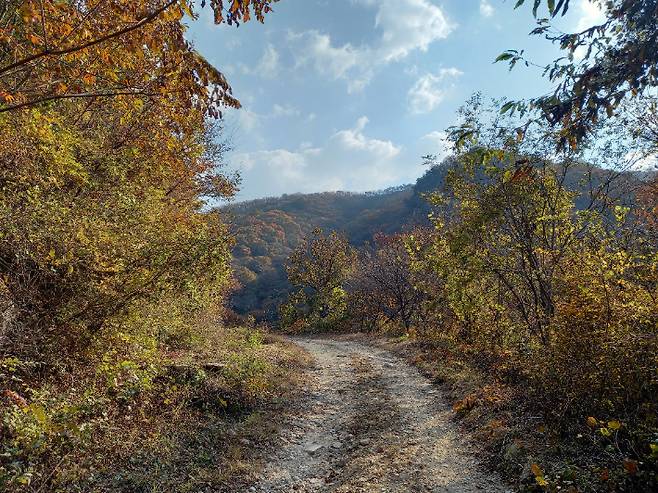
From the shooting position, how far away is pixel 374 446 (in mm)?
7660

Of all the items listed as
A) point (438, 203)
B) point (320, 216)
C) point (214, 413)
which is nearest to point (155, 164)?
point (214, 413)

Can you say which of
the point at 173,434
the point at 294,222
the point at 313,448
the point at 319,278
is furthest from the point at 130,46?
the point at 294,222

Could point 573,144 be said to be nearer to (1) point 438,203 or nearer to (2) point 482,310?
(1) point 438,203

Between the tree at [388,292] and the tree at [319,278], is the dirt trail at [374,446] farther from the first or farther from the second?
the tree at [319,278]

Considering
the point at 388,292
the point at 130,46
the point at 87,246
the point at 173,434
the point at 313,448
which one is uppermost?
the point at 130,46

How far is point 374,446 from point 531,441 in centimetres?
269

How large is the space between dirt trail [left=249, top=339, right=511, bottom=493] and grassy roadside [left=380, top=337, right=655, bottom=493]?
14.7 inches

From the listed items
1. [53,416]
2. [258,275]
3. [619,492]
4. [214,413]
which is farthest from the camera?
[258,275]

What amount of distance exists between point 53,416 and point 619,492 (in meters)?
7.42

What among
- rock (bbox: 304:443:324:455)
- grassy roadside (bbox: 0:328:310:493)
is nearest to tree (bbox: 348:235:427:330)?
grassy roadside (bbox: 0:328:310:493)

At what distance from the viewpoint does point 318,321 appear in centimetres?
3594

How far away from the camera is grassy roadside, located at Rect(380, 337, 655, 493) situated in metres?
4.81

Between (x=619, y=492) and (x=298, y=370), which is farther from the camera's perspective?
(x=298, y=370)

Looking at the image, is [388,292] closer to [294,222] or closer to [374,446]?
[374,446]
